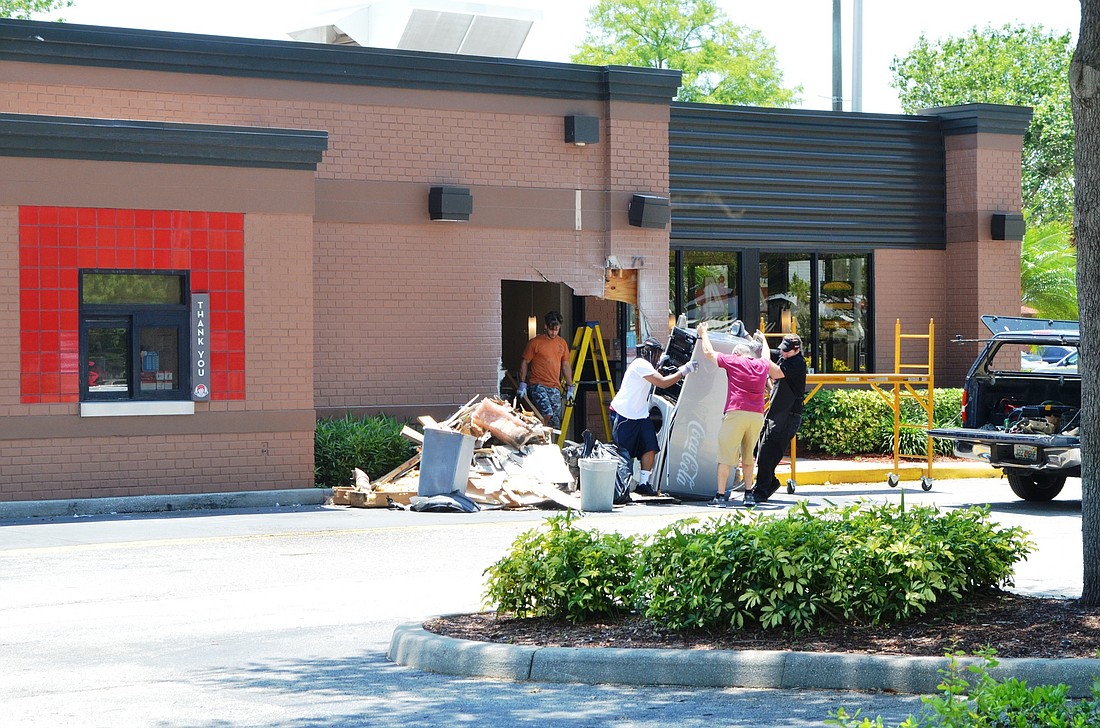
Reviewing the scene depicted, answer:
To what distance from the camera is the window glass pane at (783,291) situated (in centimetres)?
2231

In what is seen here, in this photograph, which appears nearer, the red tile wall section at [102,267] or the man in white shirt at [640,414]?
the red tile wall section at [102,267]

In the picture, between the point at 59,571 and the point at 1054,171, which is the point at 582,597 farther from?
the point at 1054,171

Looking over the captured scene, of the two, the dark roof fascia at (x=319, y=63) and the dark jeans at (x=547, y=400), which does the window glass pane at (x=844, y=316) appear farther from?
the dark jeans at (x=547, y=400)

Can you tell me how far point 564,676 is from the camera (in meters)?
7.37

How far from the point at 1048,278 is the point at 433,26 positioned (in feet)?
A: 52.9

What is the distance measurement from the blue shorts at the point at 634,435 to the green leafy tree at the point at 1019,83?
2857cm

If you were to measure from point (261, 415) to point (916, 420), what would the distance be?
9508 mm

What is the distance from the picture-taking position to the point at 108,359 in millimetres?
15594

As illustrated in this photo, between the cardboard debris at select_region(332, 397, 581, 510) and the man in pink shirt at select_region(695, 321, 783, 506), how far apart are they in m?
1.73

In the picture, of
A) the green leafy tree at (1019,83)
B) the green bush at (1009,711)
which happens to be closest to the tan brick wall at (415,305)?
the green bush at (1009,711)

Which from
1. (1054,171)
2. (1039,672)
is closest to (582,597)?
(1039,672)

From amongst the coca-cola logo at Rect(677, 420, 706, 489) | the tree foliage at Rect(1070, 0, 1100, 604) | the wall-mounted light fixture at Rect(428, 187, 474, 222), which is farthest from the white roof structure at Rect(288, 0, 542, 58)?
the tree foliage at Rect(1070, 0, 1100, 604)

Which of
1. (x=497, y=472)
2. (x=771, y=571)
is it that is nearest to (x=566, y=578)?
(x=771, y=571)

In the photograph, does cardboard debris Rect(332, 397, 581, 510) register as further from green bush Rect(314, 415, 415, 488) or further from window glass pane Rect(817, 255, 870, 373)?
window glass pane Rect(817, 255, 870, 373)
